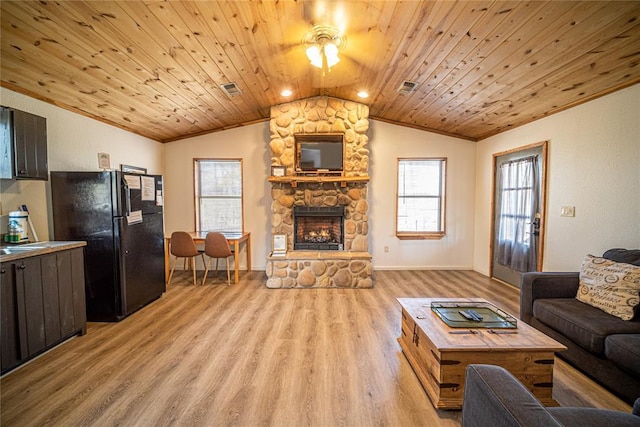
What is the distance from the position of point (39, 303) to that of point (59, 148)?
5.70 feet

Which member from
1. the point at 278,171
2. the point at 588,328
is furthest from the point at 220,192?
the point at 588,328

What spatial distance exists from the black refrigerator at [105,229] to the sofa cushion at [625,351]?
427 centimetres

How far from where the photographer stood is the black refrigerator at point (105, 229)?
2932 mm

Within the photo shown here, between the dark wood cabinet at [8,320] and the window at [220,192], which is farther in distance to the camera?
the window at [220,192]

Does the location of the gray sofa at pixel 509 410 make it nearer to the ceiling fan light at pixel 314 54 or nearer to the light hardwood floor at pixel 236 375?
the light hardwood floor at pixel 236 375

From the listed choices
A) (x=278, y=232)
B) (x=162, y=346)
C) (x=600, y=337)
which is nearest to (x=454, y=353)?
(x=600, y=337)

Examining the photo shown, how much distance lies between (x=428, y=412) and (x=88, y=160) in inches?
174

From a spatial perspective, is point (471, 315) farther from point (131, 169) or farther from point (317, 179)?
point (131, 169)

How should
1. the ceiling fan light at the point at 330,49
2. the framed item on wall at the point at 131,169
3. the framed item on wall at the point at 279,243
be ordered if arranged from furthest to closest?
the framed item on wall at the point at 279,243 < the framed item on wall at the point at 131,169 < the ceiling fan light at the point at 330,49

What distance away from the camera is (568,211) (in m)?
3.22

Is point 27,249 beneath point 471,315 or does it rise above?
above

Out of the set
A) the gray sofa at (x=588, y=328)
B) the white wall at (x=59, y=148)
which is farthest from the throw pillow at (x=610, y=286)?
the white wall at (x=59, y=148)

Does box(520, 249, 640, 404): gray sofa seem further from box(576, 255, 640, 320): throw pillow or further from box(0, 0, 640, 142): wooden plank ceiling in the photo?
box(0, 0, 640, 142): wooden plank ceiling

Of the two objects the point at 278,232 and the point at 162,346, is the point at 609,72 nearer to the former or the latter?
the point at 278,232
